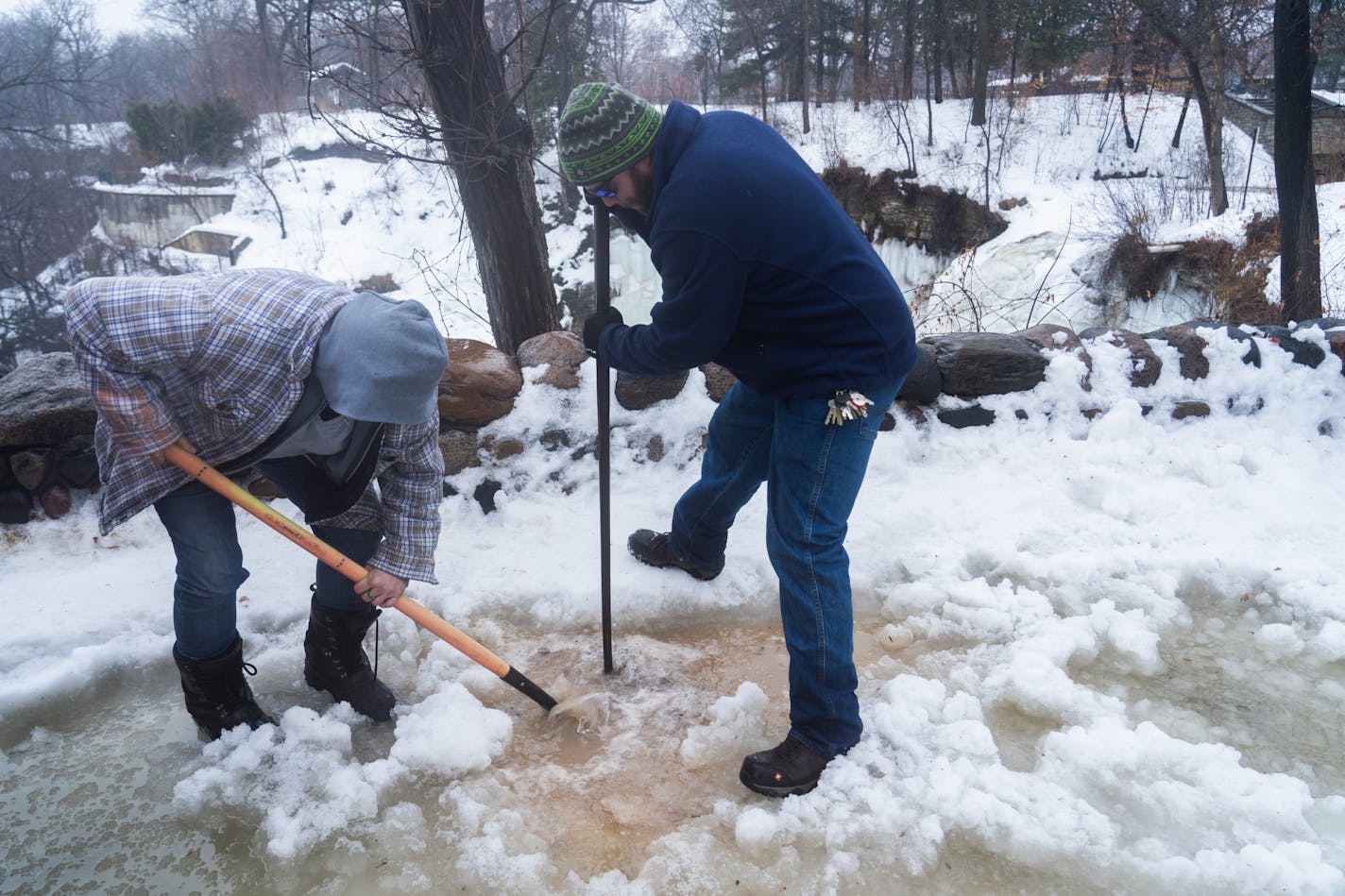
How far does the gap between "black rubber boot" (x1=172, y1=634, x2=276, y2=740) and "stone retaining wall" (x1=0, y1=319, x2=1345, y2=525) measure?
4.08 feet

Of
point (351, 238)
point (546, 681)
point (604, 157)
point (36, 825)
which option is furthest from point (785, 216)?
point (351, 238)

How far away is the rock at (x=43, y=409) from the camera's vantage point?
2.97 metres

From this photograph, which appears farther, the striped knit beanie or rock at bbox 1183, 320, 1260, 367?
rock at bbox 1183, 320, 1260, 367

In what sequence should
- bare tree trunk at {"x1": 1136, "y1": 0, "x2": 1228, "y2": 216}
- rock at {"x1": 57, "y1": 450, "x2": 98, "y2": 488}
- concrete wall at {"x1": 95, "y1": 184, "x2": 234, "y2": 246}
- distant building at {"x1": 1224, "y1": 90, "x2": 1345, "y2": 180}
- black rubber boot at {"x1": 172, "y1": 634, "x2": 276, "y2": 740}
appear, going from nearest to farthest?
black rubber boot at {"x1": 172, "y1": 634, "x2": 276, "y2": 740}
rock at {"x1": 57, "y1": 450, "x2": 98, "y2": 488}
bare tree trunk at {"x1": 1136, "y1": 0, "x2": 1228, "y2": 216}
distant building at {"x1": 1224, "y1": 90, "x2": 1345, "y2": 180}
concrete wall at {"x1": 95, "y1": 184, "x2": 234, "y2": 246}

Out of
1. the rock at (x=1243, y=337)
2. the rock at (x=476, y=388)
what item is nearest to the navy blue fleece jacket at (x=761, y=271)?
the rock at (x=476, y=388)

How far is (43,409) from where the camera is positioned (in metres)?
3.01

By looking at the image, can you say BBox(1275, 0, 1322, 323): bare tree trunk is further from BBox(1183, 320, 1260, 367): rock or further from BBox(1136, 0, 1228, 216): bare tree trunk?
BBox(1136, 0, 1228, 216): bare tree trunk

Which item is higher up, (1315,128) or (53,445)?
(1315,128)

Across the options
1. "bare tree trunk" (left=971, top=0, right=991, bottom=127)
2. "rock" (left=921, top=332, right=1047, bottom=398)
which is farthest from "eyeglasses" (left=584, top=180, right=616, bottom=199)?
"bare tree trunk" (left=971, top=0, right=991, bottom=127)

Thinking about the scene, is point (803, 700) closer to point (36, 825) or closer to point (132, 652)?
point (36, 825)

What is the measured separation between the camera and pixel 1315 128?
15.5 metres

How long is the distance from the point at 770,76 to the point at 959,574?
23.9m

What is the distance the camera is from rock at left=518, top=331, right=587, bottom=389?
142 inches

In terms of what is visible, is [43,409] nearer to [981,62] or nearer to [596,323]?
[596,323]
